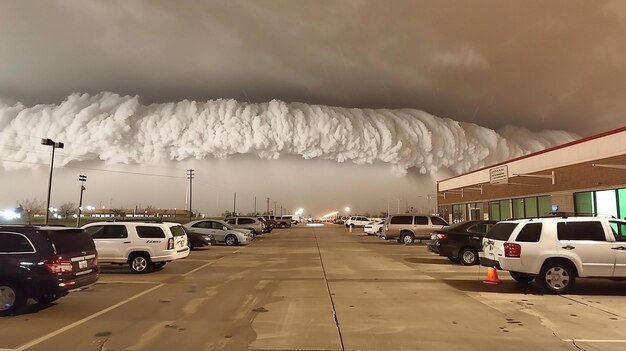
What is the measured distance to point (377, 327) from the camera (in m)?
7.85

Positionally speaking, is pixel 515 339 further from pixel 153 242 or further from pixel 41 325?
pixel 153 242

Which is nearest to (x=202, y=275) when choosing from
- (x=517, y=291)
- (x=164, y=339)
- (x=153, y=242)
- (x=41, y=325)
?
(x=153, y=242)

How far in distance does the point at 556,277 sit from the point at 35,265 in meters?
11.2

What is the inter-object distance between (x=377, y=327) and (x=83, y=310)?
18.7 ft

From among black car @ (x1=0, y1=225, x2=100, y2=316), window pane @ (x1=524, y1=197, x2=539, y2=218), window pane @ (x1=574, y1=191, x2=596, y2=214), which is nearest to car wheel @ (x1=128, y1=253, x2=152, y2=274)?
black car @ (x1=0, y1=225, x2=100, y2=316)

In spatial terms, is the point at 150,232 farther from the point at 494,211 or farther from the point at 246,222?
the point at 494,211

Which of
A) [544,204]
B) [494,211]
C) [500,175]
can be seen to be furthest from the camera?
[494,211]

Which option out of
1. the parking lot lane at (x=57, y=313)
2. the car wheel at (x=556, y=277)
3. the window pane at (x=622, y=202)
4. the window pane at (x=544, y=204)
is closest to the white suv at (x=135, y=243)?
the parking lot lane at (x=57, y=313)

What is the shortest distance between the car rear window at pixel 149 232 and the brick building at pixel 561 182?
69.1 feet

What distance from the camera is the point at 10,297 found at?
881cm

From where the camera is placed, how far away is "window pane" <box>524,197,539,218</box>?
3422 cm

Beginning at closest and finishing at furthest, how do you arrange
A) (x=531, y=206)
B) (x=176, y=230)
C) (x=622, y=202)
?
1. (x=176, y=230)
2. (x=622, y=202)
3. (x=531, y=206)

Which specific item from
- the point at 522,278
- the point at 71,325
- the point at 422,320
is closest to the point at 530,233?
the point at 522,278

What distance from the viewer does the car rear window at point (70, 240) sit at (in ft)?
30.3
